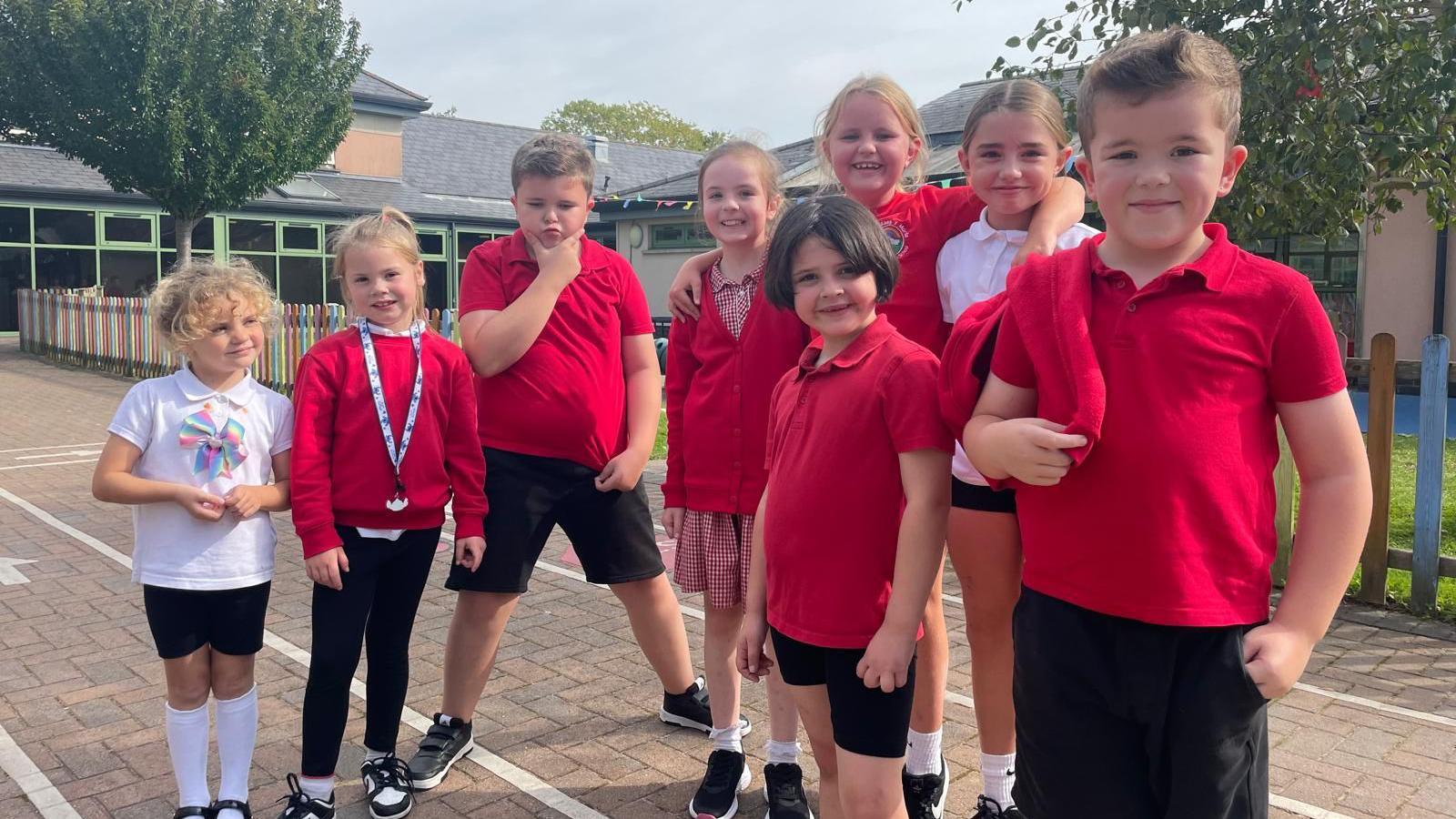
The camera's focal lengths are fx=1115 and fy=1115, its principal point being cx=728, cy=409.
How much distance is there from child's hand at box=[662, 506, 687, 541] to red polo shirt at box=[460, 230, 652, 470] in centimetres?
33

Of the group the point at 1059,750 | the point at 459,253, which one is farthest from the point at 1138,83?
the point at 459,253

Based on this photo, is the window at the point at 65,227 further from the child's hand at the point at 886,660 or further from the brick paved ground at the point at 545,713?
the child's hand at the point at 886,660

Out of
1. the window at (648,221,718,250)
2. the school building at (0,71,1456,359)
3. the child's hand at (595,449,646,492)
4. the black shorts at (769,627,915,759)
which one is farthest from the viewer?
the window at (648,221,718,250)

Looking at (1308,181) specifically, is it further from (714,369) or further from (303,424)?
(303,424)

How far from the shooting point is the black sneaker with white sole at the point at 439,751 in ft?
11.7

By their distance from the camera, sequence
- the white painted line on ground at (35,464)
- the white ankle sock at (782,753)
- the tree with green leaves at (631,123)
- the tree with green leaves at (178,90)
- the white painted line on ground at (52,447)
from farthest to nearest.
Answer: the tree with green leaves at (631,123), the tree with green leaves at (178,90), the white painted line on ground at (52,447), the white painted line on ground at (35,464), the white ankle sock at (782,753)

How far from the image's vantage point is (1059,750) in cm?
192

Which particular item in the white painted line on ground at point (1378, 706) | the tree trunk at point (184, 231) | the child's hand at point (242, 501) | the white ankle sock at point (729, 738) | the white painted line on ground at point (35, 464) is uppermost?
the tree trunk at point (184, 231)

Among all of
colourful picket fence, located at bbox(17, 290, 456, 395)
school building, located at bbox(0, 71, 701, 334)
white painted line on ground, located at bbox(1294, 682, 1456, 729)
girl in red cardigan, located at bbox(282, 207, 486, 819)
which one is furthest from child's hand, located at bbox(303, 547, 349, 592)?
school building, located at bbox(0, 71, 701, 334)

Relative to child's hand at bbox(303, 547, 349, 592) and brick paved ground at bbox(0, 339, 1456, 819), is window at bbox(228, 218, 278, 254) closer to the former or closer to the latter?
brick paved ground at bbox(0, 339, 1456, 819)

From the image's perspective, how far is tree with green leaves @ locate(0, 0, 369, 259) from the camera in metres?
22.4

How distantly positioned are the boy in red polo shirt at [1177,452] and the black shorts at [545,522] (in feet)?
6.61

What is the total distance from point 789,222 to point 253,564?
5.88 feet

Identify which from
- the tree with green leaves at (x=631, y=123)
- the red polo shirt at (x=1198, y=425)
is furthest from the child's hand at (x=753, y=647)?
the tree with green leaves at (x=631, y=123)
